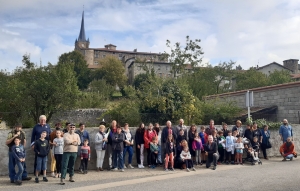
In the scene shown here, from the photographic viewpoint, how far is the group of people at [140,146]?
350 inches

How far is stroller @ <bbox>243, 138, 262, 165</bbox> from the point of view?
12.4 m

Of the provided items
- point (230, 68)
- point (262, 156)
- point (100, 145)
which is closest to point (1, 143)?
point (100, 145)

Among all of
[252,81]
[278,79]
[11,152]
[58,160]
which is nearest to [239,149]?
[58,160]

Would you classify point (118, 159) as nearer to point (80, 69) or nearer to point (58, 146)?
point (58, 146)

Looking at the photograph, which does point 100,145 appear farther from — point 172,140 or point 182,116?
point 182,116

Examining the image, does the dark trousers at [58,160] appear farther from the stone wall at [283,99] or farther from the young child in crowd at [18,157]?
the stone wall at [283,99]

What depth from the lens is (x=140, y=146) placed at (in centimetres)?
1153

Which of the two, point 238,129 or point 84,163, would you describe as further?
point 238,129

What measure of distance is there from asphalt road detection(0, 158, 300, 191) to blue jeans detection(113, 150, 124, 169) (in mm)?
351

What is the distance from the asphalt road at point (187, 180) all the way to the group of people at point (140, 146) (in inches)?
16.1

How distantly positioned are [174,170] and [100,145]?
2.76 m

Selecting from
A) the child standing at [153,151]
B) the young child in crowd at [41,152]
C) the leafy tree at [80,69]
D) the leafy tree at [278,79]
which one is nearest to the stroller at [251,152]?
the child standing at [153,151]

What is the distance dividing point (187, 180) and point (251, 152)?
4.45m

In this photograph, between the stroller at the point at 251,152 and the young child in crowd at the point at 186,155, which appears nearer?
the young child in crowd at the point at 186,155
